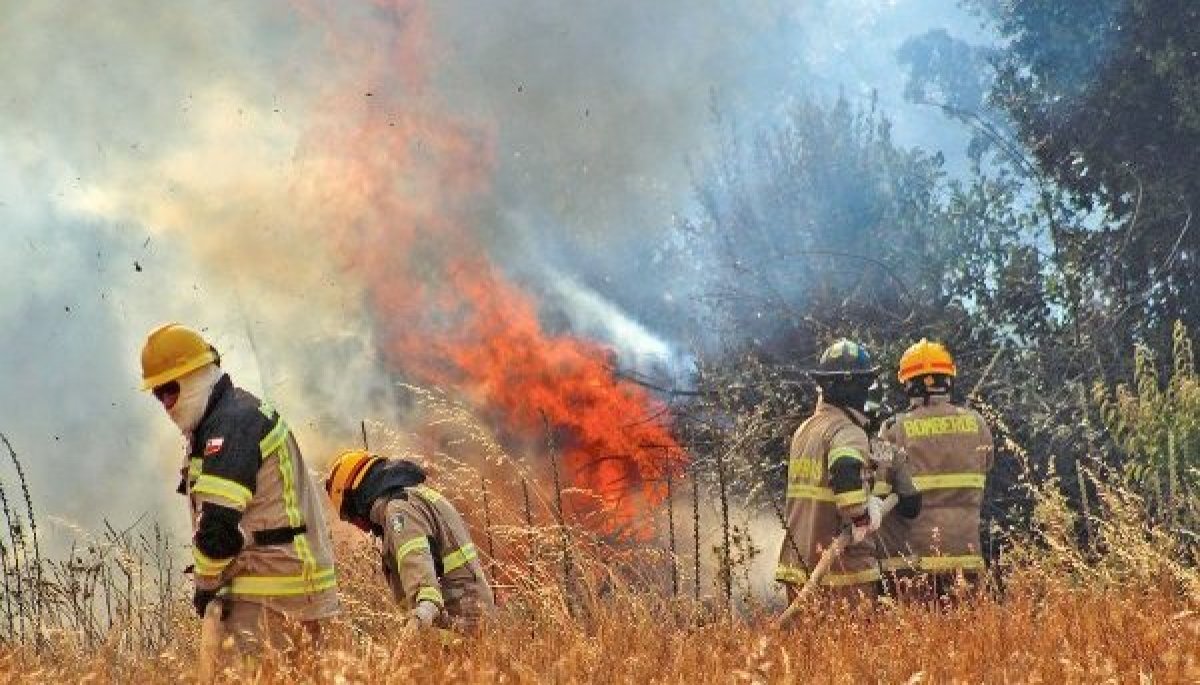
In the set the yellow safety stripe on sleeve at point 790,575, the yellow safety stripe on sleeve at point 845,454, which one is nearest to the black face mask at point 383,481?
the yellow safety stripe on sleeve at point 790,575

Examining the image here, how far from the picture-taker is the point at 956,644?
476cm

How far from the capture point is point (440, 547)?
21.7 feet

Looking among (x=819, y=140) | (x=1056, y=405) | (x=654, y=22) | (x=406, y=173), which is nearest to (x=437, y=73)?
(x=406, y=173)

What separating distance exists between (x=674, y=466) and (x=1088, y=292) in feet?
10.9

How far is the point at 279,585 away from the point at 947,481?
3787 mm

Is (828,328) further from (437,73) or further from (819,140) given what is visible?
(437,73)

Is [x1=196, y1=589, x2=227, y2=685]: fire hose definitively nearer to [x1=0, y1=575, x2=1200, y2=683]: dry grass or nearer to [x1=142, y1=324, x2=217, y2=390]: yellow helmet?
[x1=0, y1=575, x2=1200, y2=683]: dry grass

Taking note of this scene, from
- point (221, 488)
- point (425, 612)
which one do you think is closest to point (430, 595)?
point (425, 612)

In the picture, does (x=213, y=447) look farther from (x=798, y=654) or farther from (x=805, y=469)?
(x=805, y=469)

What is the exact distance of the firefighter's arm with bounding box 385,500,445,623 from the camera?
6215 millimetres

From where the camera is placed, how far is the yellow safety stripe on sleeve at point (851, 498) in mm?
7418

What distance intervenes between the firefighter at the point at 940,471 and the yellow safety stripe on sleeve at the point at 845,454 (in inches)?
29.9

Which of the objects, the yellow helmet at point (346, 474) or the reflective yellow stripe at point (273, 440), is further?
the yellow helmet at point (346, 474)

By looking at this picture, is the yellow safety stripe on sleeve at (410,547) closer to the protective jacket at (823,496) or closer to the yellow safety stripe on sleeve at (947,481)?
the protective jacket at (823,496)
